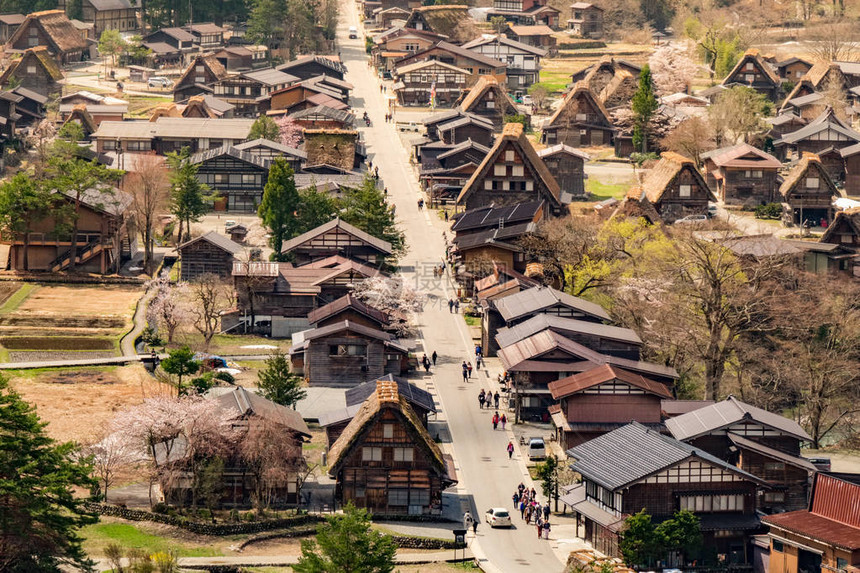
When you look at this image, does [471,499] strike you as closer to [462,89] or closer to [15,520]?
[15,520]

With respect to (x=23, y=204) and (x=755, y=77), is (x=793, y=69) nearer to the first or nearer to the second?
(x=755, y=77)

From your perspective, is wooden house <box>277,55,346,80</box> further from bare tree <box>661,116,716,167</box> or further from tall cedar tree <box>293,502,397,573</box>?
tall cedar tree <box>293,502,397,573</box>

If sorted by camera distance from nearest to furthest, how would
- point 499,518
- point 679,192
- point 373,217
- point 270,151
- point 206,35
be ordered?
1. point 499,518
2. point 373,217
3. point 679,192
4. point 270,151
5. point 206,35

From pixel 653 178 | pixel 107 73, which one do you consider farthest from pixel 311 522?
pixel 107 73

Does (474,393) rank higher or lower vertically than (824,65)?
lower

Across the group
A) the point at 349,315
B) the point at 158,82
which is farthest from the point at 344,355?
the point at 158,82

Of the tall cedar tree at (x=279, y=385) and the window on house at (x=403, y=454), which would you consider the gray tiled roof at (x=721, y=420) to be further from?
the tall cedar tree at (x=279, y=385)

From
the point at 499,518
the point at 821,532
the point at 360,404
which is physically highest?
the point at 360,404
